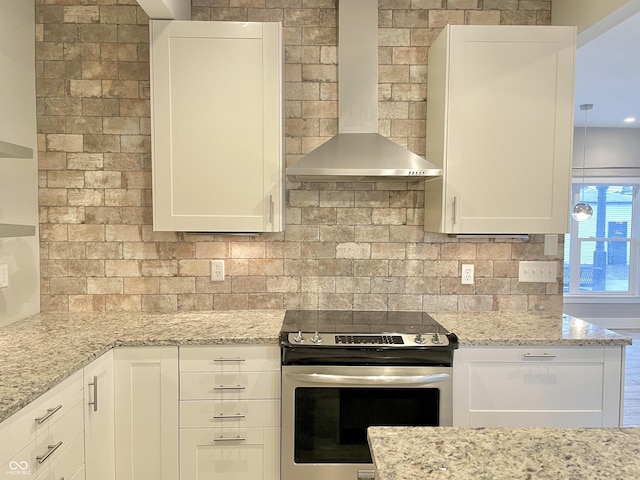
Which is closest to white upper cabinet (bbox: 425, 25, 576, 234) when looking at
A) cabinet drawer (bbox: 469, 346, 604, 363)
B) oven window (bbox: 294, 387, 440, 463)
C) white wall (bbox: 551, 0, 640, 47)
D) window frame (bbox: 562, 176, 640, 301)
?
white wall (bbox: 551, 0, 640, 47)

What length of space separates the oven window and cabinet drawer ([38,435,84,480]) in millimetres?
878

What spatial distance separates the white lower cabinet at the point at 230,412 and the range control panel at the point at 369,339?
0.14 m

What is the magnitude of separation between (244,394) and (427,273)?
49.8 inches

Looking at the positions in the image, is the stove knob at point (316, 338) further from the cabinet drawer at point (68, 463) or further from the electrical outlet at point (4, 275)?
the electrical outlet at point (4, 275)

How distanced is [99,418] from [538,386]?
1967 millimetres

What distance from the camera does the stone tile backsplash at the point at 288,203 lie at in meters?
2.50

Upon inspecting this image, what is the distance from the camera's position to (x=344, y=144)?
234cm

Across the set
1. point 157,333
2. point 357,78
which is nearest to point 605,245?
point 357,78

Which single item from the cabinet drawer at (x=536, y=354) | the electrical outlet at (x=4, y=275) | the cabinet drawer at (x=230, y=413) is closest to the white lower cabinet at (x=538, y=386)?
the cabinet drawer at (x=536, y=354)

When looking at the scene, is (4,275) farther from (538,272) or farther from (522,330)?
(538,272)

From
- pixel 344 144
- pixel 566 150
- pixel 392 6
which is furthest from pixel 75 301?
pixel 566 150

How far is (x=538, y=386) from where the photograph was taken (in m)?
2.06

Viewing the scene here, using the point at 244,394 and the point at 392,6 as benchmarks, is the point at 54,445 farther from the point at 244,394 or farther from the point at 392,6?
the point at 392,6

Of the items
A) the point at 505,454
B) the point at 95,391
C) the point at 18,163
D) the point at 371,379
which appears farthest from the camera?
the point at 18,163
